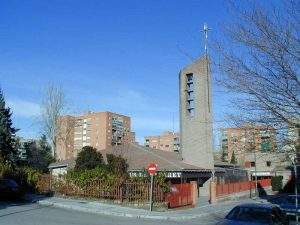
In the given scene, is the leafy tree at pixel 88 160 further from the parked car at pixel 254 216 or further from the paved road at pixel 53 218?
the parked car at pixel 254 216

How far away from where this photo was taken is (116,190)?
105ft

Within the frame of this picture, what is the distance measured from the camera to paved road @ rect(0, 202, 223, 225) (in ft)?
69.3

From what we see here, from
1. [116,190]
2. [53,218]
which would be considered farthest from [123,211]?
[53,218]

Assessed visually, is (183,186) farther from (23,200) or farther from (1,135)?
(1,135)

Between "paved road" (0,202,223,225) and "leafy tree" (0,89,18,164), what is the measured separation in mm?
17457

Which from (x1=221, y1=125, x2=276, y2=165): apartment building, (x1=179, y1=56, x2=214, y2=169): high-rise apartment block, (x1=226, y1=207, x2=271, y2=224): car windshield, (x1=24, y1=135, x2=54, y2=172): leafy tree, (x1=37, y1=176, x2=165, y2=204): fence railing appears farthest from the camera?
(x1=24, y1=135, x2=54, y2=172): leafy tree

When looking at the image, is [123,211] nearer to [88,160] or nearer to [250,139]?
[88,160]

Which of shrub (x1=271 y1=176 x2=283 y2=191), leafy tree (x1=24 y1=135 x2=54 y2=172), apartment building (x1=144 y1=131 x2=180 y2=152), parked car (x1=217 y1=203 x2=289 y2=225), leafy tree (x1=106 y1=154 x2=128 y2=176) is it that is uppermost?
apartment building (x1=144 y1=131 x2=180 y2=152)

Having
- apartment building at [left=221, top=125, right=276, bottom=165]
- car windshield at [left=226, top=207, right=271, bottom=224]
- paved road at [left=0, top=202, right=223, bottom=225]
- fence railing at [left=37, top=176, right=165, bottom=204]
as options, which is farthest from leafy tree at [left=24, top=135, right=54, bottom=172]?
apartment building at [left=221, top=125, right=276, bottom=165]

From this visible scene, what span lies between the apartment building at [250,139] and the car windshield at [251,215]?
4.51 m

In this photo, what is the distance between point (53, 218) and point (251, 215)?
9670 mm

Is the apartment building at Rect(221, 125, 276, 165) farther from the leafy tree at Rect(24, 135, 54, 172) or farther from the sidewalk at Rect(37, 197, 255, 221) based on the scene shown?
the leafy tree at Rect(24, 135, 54, 172)

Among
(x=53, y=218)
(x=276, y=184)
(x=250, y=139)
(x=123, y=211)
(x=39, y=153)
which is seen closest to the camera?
(x=250, y=139)

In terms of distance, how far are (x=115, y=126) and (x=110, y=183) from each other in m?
107
